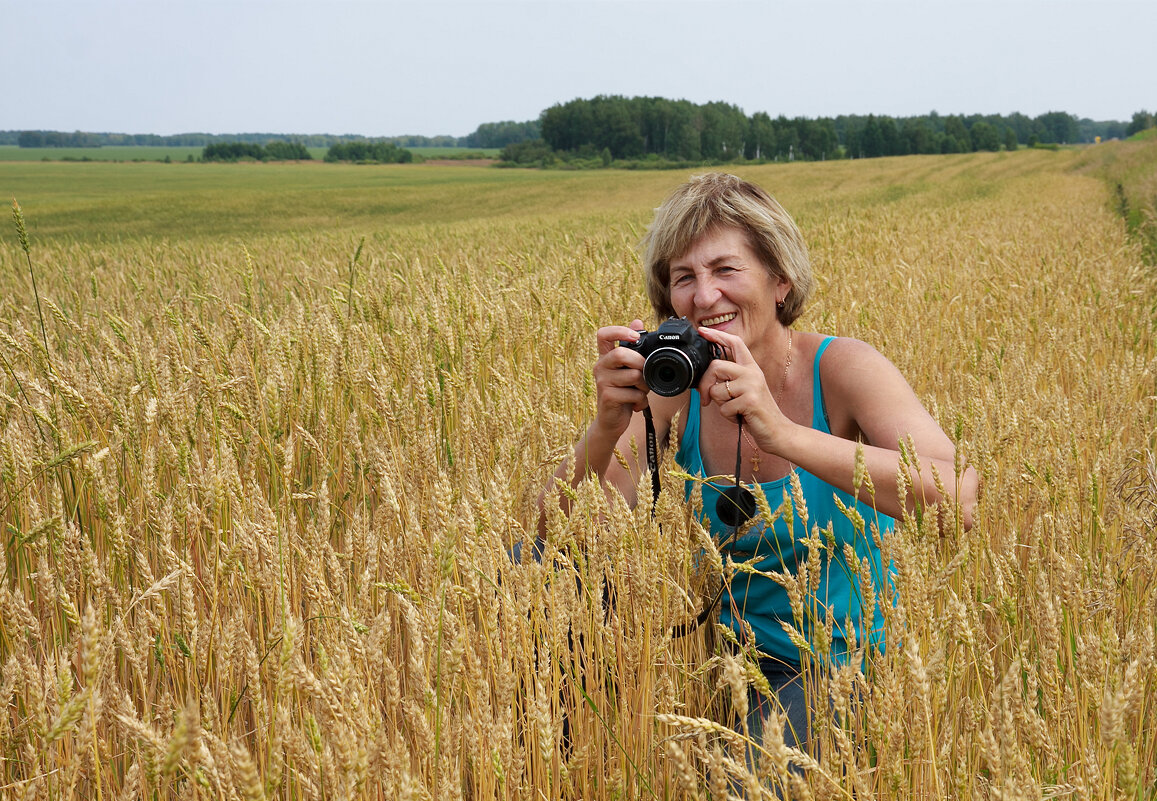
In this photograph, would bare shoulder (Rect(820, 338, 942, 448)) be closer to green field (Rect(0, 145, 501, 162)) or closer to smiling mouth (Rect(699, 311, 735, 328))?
smiling mouth (Rect(699, 311, 735, 328))

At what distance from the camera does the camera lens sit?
5.70ft

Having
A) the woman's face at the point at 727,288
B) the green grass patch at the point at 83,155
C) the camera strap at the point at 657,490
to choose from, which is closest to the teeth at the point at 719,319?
the woman's face at the point at 727,288

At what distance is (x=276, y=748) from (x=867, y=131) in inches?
3653

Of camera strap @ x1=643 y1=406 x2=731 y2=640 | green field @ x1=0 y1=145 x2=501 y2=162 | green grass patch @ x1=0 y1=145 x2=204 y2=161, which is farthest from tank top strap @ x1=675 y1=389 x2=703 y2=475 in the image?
green grass patch @ x1=0 y1=145 x2=204 y2=161

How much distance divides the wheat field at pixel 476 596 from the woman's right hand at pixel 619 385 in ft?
0.37

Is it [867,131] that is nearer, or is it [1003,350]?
[1003,350]

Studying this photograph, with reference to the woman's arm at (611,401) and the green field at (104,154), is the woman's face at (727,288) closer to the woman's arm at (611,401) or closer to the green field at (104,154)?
the woman's arm at (611,401)

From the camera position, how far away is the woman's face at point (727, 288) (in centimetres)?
216

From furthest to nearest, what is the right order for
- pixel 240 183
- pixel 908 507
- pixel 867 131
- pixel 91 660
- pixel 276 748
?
pixel 867 131
pixel 240 183
pixel 908 507
pixel 276 748
pixel 91 660

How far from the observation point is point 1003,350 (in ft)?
12.6

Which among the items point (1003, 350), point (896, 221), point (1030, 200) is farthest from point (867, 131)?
point (1003, 350)

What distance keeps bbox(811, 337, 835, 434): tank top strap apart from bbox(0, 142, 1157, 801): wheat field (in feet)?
1.04

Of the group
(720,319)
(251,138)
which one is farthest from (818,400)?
(251,138)

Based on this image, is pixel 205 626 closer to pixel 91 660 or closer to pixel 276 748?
pixel 276 748
